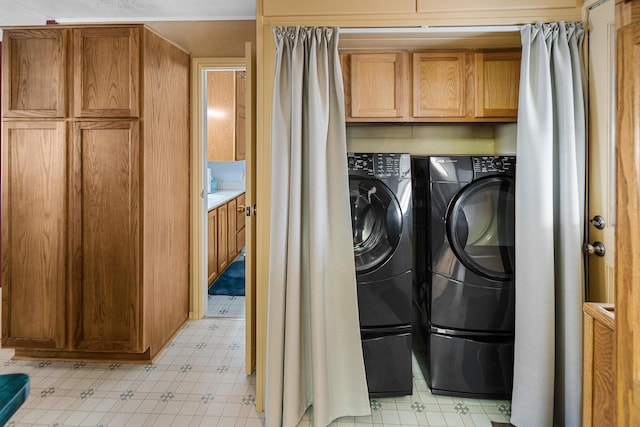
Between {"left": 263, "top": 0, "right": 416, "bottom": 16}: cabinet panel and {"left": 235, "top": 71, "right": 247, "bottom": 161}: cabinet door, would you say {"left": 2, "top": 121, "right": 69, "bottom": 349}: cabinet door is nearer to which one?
{"left": 263, "top": 0, "right": 416, "bottom": 16}: cabinet panel

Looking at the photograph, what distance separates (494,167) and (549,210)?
0.38m

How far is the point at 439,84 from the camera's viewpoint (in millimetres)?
2277

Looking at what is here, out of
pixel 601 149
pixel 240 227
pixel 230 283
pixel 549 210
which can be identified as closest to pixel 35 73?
pixel 230 283

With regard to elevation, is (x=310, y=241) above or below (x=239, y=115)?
below

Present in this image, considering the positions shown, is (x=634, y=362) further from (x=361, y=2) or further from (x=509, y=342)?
(x=361, y=2)

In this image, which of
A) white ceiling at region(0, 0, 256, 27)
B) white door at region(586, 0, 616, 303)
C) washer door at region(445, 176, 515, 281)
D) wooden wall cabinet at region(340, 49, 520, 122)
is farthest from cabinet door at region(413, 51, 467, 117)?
white ceiling at region(0, 0, 256, 27)

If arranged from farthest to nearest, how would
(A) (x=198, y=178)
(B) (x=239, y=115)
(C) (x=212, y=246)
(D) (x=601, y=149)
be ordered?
(B) (x=239, y=115) → (C) (x=212, y=246) → (A) (x=198, y=178) → (D) (x=601, y=149)

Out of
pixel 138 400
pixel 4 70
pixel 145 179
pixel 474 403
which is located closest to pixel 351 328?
pixel 474 403

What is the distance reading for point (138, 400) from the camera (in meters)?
2.19

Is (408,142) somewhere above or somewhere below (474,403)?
above

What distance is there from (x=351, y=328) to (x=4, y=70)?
2.66m

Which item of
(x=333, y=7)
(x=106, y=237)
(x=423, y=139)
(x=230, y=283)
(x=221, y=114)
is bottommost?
(x=230, y=283)

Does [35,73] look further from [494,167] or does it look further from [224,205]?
[494,167]

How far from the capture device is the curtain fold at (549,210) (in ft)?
5.95
